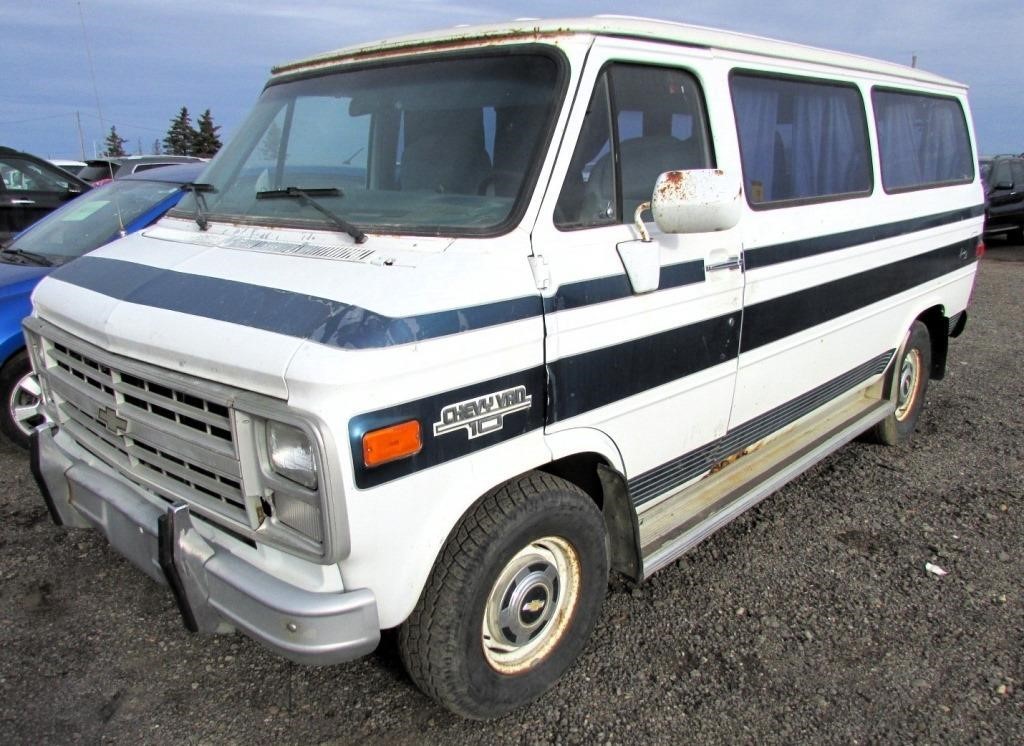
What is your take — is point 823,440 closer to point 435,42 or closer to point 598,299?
point 598,299

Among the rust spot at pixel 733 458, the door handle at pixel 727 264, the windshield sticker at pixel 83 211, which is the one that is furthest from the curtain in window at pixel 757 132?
the windshield sticker at pixel 83 211

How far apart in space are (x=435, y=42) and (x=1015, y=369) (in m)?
6.39

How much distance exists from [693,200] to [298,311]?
1.31 metres

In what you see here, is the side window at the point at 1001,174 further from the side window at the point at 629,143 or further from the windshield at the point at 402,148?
the windshield at the point at 402,148

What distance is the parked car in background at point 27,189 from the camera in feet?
26.3

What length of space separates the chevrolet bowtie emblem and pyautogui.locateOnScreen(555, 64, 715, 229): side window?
5.33ft

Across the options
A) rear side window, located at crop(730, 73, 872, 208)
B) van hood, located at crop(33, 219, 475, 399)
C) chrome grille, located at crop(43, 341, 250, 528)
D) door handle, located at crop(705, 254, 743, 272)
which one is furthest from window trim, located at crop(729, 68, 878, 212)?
chrome grille, located at crop(43, 341, 250, 528)

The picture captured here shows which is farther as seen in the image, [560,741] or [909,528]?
[909,528]

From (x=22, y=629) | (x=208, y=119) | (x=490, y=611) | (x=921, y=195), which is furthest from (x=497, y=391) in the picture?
(x=208, y=119)

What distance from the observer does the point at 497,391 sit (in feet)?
7.62

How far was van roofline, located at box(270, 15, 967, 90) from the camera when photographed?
267 centimetres

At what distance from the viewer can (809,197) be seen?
368 cm

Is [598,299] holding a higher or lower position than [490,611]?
higher

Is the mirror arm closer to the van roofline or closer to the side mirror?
the side mirror
